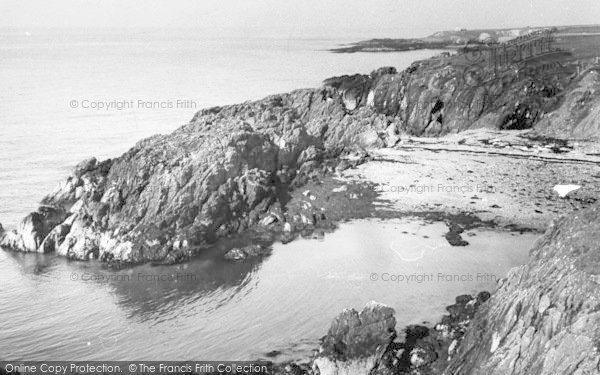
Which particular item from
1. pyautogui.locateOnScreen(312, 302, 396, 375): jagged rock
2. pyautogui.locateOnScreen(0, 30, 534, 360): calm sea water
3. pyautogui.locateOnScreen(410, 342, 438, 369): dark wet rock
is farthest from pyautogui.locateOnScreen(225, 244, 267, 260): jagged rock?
pyautogui.locateOnScreen(410, 342, 438, 369): dark wet rock

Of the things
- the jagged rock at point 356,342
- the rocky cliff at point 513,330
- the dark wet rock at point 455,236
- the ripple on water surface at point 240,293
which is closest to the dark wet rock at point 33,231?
the ripple on water surface at point 240,293

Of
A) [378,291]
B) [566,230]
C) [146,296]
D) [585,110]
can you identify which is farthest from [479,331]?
[585,110]

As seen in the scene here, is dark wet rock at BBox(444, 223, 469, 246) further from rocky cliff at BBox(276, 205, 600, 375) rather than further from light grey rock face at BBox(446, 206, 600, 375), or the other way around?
light grey rock face at BBox(446, 206, 600, 375)

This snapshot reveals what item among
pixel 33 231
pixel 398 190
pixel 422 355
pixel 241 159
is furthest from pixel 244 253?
pixel 422 355

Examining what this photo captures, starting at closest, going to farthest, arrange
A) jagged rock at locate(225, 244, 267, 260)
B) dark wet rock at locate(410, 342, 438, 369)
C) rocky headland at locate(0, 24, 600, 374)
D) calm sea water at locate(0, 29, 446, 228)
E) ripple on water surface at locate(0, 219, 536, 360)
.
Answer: rocky headland at locate(0, 24, 600, 374)
dark wet rock at locate(410, 342, 438, 369)
ripple on water surface at locate(0, 219, 536, 360)
jagged rock at locate(225, 244, 267, 260)
calm sea water at locate(0, 29, 446, 228)

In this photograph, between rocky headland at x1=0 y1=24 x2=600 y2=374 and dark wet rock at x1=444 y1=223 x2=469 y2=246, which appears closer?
rocky headland at x1=0 y1=24 x2=600 y2=374

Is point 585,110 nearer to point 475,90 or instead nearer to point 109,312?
point 475,90
